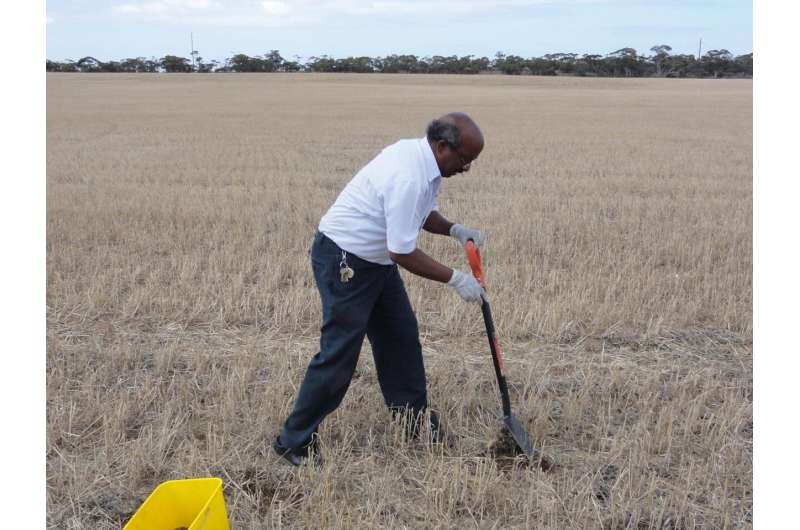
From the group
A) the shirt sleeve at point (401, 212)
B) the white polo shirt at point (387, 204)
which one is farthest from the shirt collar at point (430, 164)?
the shirt sleeve at point (401, 212)

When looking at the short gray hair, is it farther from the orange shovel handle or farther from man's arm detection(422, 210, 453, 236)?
man's arm detection(422, 210, 453, 236)

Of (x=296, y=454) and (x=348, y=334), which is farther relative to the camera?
(x=296, y=454)

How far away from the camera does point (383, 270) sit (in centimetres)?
349

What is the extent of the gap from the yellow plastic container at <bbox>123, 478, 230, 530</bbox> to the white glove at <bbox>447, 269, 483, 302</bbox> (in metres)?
1.34

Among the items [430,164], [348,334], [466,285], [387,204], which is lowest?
[348,334]

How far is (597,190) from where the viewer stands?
10.9 meters

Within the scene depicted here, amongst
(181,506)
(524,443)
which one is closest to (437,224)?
(524,443)

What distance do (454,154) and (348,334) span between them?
3.26 feet

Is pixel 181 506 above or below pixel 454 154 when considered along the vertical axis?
below

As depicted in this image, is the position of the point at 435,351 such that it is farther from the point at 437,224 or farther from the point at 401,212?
the point at 401,212

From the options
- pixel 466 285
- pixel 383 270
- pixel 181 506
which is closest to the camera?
pixel 181 506

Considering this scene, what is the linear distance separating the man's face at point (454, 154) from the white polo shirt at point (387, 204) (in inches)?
1.7

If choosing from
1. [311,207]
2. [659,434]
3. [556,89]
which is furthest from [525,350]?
[556,89]

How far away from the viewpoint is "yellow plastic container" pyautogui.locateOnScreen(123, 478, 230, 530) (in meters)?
2.82
